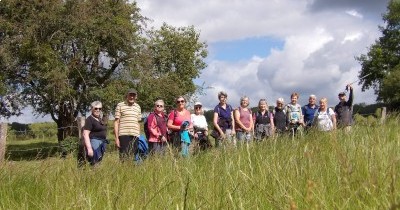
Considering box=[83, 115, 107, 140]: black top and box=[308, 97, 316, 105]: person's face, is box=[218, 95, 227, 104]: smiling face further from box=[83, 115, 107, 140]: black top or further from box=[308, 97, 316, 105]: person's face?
box=[83, 115, 107, 140]: black top

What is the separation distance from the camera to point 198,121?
9000 mm

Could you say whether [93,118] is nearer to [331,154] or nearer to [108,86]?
[331,154]

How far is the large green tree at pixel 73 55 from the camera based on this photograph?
21766 mm

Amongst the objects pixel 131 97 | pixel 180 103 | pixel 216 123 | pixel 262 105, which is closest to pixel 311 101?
pixel 262 105

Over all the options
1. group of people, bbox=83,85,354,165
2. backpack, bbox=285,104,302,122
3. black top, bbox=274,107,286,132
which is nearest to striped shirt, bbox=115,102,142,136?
group of people, bbox=83,85,354,165

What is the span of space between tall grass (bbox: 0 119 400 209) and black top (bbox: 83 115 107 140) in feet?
8.05

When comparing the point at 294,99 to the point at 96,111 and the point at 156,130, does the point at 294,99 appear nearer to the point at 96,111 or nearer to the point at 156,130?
the point at 156,130

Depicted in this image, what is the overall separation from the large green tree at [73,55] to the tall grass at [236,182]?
16200mm

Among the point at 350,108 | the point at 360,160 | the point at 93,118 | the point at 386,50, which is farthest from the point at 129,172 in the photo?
the point at 386,50

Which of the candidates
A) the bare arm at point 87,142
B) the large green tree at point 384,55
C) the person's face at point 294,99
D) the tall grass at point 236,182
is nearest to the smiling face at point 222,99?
the person's face at point 294,99

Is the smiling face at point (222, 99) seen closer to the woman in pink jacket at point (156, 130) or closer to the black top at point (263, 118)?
the black top at point (263, 118)

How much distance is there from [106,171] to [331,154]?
1.94 metres

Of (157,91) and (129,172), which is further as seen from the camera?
(157,91)

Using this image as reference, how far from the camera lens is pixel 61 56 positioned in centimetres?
2347
